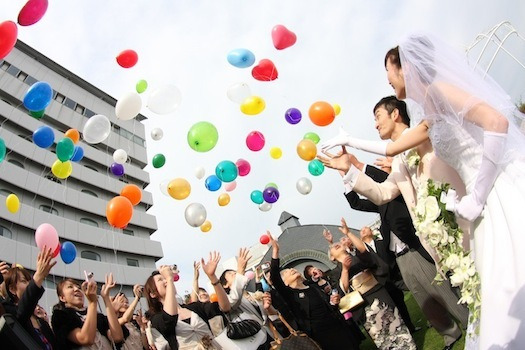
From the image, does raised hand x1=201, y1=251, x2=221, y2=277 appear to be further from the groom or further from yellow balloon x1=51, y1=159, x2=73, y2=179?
yellow balloon x1=51, y1=159, x2=73, y2=179

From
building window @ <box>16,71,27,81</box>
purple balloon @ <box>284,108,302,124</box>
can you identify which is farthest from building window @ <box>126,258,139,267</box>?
purple balloon @ <box>284,108,302,124</box>

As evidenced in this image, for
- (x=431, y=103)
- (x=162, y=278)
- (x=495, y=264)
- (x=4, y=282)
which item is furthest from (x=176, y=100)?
(x=495, y=264)

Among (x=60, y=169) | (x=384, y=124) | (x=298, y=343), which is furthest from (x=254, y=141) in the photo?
(x=384, y=124)

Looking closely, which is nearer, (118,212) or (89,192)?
(118,212)

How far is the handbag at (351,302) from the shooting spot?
459cm

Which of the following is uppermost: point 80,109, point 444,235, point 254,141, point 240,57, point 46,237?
point 80,109

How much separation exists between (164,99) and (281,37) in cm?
257

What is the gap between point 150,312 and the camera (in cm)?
403

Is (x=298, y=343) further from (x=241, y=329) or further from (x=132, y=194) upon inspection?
(x=132, y=194)

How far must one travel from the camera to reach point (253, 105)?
775cm

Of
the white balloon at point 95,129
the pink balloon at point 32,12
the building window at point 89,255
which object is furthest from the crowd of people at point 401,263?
the building window at point 89,255

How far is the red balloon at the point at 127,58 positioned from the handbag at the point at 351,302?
5993 mm

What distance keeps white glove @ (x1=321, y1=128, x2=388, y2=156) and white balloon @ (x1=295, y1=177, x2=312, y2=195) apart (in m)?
6.93

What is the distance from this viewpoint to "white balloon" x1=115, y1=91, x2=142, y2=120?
24.8ft
